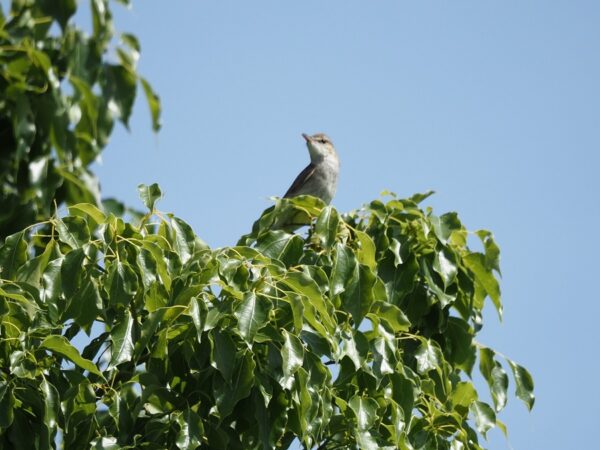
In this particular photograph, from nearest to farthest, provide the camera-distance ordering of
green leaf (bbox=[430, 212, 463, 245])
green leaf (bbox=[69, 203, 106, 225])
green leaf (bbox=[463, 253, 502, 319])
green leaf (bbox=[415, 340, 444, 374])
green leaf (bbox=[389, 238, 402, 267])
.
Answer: green leaf (bbox=[69, 203, 106, 225]), green leaf (bbox=[415, 340, 444, 374]), green leaf (bbox=[389, 238, 402, 267]), green leaf (bbox=[430, 212, 463, 245]), green leaf (bbox=[463, 253, 502, 319])

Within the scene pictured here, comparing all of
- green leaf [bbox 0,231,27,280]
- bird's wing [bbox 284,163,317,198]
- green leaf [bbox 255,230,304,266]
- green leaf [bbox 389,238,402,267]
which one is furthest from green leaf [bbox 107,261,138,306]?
bird's wing [bbox 284,163,317,198]

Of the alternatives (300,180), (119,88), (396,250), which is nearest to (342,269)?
(396,250)

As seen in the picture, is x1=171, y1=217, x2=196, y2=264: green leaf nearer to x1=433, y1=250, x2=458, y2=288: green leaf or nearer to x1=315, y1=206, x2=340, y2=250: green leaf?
x1=315, y1=206, x2=340, y2=250: green leaf

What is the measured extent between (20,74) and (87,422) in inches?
69.4

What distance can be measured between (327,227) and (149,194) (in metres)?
0.88

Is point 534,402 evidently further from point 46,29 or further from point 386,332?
point 46,29

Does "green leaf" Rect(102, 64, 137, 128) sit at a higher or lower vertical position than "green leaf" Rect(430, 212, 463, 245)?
lower

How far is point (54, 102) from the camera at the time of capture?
2965 mm

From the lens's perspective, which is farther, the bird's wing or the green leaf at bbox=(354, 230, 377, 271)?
the bird's wing

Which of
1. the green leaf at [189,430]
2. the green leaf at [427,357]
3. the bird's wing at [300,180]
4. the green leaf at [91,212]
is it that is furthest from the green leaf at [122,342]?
the bird's wing at [300,180]

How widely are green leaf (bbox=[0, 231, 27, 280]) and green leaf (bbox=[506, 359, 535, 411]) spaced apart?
8.75 feet

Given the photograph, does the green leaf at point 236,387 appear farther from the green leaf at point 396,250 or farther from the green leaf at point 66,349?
the green leaf at point 396,250

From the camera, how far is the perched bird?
411 inches

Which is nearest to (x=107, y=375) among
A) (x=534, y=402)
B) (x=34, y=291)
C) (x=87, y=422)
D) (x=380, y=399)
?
(x=87, y=422)
